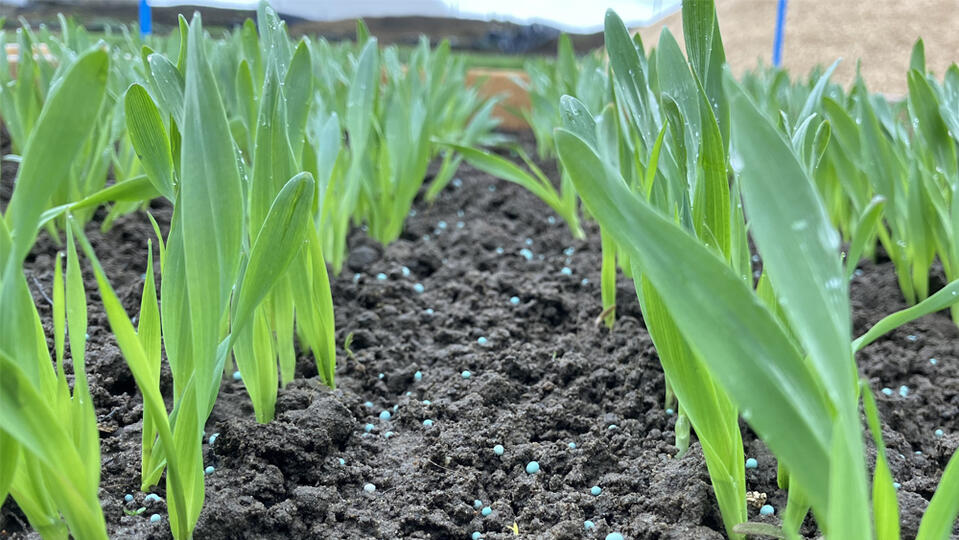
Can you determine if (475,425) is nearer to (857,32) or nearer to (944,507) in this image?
(944,507)

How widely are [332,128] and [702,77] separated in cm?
58

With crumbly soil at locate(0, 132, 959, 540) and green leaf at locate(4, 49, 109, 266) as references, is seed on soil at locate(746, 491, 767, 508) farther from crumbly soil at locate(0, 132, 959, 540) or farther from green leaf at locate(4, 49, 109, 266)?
green leaf at locate(4, 49, 109, 266)

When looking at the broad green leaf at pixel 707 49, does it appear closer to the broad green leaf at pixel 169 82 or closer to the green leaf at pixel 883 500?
the green leaf at pixel 883 500

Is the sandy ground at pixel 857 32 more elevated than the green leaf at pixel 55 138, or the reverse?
the sandy ground at pixel 857 32

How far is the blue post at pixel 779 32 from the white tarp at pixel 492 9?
43 centimetres

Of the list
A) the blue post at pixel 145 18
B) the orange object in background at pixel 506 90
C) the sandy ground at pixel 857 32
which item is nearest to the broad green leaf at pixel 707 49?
the sandy ground at pixel 857 32

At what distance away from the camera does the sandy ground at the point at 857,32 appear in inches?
72.6

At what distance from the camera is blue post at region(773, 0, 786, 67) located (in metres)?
2.99

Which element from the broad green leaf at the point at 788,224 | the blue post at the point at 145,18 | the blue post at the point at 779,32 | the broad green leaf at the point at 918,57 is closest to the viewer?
the broad green leaf at the point at 788,224

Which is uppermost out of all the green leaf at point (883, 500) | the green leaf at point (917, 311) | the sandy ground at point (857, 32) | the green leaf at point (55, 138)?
the sandy ground at point (857, 32)

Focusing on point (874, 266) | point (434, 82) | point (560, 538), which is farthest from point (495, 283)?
point (434, 82)

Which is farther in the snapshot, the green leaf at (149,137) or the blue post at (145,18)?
the blue post at (145,18)

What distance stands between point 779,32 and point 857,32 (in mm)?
1031

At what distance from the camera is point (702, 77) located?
615mm
